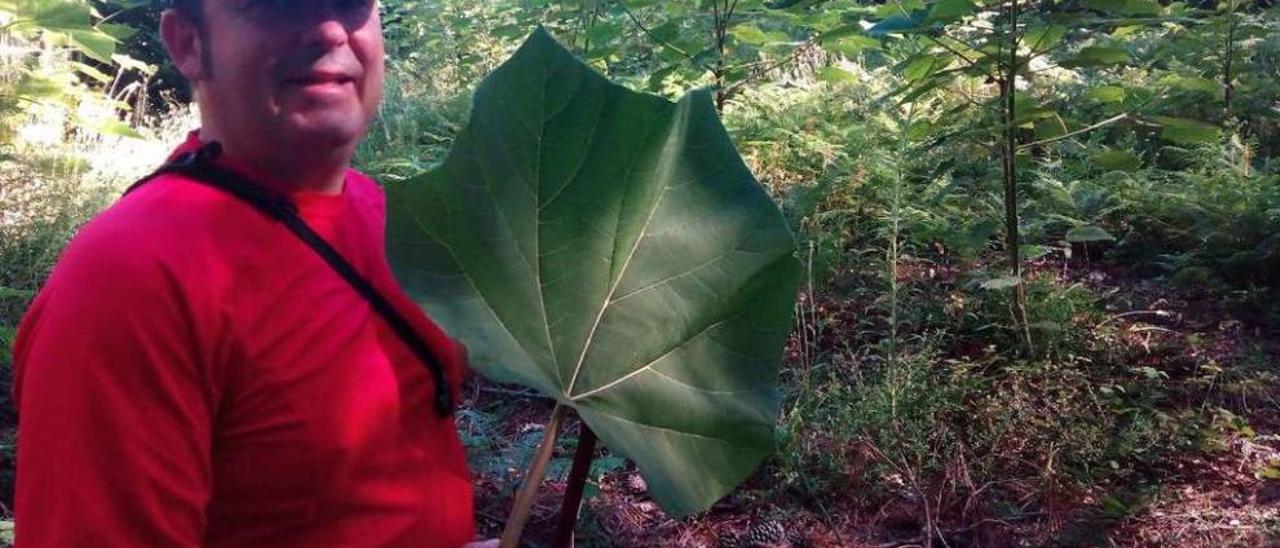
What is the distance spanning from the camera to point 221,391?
113 cm

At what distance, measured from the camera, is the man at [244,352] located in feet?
3.35

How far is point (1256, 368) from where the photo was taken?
3.97 m

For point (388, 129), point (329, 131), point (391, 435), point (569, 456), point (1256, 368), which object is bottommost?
point (1256, 368)

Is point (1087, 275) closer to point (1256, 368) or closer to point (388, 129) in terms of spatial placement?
point (1256, 368)

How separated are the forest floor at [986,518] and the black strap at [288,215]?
1.86 metres

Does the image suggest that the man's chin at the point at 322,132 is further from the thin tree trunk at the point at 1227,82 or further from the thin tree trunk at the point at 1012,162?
the thin tree trunk at the point at 1227,82

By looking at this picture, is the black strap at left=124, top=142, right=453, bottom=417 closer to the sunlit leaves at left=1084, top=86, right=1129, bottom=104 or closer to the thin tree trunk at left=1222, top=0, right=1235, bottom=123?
the sunlit leaves at left=1084, top=86, right=1129, bottom=104

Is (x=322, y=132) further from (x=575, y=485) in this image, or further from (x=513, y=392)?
(x=513, y=392)

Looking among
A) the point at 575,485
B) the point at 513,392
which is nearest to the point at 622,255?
the point at 575,485

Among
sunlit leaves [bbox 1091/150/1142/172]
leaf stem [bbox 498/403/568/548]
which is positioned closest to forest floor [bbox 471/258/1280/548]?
sunlit leaves [bbox 1091/150/1142/172]

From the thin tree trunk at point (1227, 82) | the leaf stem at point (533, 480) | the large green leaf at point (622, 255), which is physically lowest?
the thin tree trunk at point (1227, 82)

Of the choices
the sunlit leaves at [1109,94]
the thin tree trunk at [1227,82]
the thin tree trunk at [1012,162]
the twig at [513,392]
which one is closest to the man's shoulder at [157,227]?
the twig at [513,392]

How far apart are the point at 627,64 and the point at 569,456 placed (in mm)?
3774

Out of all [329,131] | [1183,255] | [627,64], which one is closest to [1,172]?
[627,64]
